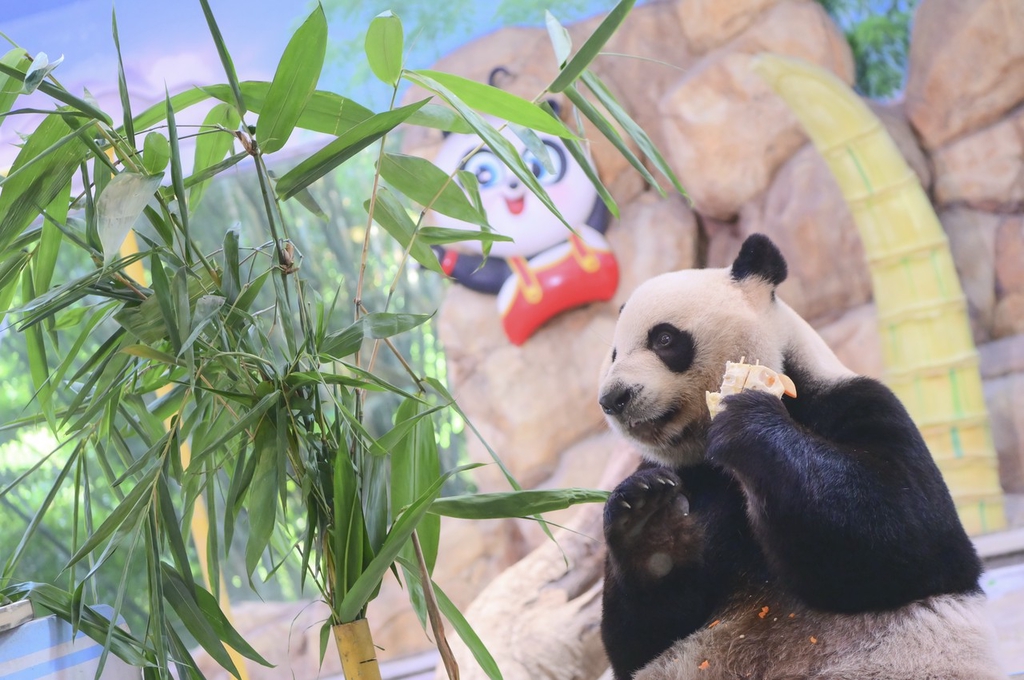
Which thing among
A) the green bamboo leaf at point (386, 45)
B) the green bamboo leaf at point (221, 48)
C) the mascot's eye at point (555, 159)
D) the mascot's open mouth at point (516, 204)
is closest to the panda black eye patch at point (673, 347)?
the green bamboo leaf at point (386, 45)

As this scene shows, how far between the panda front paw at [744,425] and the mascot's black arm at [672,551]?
102mm

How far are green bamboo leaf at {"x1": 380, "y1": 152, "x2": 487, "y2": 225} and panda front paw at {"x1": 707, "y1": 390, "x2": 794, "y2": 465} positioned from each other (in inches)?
17.5

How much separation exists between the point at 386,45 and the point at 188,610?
76 centimetres

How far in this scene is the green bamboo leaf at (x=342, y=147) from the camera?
959 mm

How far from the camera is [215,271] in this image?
1093 millimetres

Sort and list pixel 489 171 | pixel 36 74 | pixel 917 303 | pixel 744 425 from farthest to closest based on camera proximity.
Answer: pixel 489 171, pixel 917 303, pixel 744 425, pixel 36 74

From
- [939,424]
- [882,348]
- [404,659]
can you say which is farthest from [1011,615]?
[404,659]

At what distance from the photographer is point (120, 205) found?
0.87 metres

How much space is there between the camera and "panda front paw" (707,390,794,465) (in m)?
0.93

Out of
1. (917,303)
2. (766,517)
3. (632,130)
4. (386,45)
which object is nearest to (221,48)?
(386,45)

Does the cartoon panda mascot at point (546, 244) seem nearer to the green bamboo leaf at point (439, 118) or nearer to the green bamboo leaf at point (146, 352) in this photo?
the green bamboo leaf at point (439, 118)

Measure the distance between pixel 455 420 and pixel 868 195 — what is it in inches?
82.6

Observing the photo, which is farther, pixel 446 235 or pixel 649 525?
pixel 446 235

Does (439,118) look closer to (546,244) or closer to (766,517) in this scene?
(766,517)
